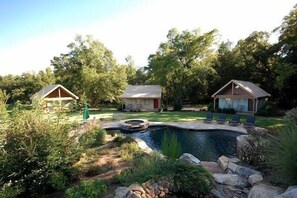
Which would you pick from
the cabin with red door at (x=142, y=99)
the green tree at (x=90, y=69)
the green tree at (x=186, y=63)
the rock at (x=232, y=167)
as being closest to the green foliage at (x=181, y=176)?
the rock at (x=232, y=167)

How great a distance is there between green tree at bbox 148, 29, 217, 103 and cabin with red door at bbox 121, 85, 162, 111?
7.68 feet

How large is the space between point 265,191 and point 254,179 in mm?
1003

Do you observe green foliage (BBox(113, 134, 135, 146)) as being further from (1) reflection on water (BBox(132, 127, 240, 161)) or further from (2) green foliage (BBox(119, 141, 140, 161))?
(1) reflection on water (BBox(132, 127, 240, 161))

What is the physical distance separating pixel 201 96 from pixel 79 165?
101 feet

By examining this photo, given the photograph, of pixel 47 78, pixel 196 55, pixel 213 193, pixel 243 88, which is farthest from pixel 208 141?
pixel 47 78

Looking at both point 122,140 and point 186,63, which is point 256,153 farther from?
point 186,63

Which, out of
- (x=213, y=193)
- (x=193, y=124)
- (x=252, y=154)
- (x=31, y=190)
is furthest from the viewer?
(x=193, y=124)

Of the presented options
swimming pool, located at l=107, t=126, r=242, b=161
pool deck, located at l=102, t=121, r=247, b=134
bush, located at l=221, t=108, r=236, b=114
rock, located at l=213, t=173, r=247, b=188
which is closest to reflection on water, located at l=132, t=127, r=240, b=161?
swimming pool, located at l=107, t=126, r=242, b=161

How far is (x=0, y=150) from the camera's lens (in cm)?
542

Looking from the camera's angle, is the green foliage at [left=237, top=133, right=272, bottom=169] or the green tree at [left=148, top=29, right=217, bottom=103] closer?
the green foliage at [left=237, top=133, right=272, bottom=169]

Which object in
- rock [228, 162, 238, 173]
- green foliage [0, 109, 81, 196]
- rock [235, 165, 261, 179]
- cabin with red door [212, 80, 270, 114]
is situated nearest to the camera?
green foliage [0, 109, 81, 196]

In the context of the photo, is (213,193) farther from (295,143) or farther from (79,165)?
(79,165)

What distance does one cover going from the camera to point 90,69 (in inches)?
1356

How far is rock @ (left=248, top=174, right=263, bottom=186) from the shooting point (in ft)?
18.0
